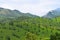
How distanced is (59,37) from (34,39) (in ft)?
53.4

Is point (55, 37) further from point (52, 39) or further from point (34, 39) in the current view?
point (34, 39)

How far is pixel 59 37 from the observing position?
10431 cm

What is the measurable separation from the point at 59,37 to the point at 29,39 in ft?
57.7

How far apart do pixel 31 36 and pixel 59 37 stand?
17.2 m

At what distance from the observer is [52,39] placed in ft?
344

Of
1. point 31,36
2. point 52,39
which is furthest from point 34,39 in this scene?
point 52,39

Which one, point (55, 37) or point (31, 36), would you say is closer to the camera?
point (55, 37)

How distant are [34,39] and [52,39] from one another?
42.4 feet

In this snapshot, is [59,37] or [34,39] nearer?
[59,37]

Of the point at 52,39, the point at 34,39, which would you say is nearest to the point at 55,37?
the point at 52,39

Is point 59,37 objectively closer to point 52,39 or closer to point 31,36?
point 52,39

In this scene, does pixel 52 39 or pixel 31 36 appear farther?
pixel 31 36

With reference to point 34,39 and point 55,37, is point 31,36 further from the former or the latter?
point 55,37

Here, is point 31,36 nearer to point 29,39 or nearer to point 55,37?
point 29,39
